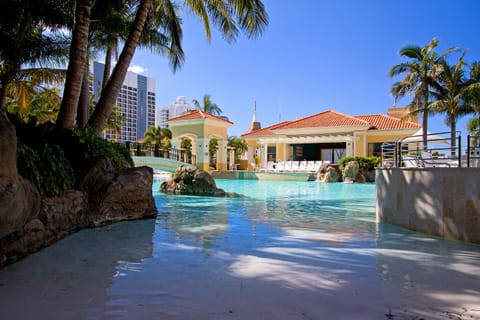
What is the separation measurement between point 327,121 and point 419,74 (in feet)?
33.8

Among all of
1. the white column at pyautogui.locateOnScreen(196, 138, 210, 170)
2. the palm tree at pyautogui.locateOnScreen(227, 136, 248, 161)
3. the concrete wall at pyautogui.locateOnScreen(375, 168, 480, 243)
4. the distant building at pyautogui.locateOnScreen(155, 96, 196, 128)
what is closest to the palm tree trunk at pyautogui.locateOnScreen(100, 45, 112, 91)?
the concrete wall at pyautogui.locateOnScreen(375, 168, 480, 243)

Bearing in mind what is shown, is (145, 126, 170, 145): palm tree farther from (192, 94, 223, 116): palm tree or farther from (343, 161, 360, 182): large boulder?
(343, 161, 360, 182): large boulder

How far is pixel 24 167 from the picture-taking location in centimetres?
529

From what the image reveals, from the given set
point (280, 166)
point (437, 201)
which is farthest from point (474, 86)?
point (437, 201)

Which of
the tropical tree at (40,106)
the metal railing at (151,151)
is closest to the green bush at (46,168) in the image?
the metal railing at (151,151)

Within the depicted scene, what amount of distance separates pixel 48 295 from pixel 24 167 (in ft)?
8.77

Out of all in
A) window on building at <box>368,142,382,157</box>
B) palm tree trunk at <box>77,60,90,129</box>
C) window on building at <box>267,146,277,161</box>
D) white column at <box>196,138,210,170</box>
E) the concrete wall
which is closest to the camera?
the concrete wall

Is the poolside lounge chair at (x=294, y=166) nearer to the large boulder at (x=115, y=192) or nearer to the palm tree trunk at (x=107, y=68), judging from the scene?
the palm tree trunk at (x=107, y=68)

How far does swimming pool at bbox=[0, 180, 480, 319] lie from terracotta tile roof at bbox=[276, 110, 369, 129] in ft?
78.5

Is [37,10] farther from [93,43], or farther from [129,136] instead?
[129,136]

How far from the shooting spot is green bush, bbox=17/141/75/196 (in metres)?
5.30

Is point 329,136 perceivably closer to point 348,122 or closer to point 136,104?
point 348,122

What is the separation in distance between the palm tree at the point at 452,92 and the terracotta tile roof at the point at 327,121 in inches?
269

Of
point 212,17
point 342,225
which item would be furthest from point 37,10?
point 342,225
